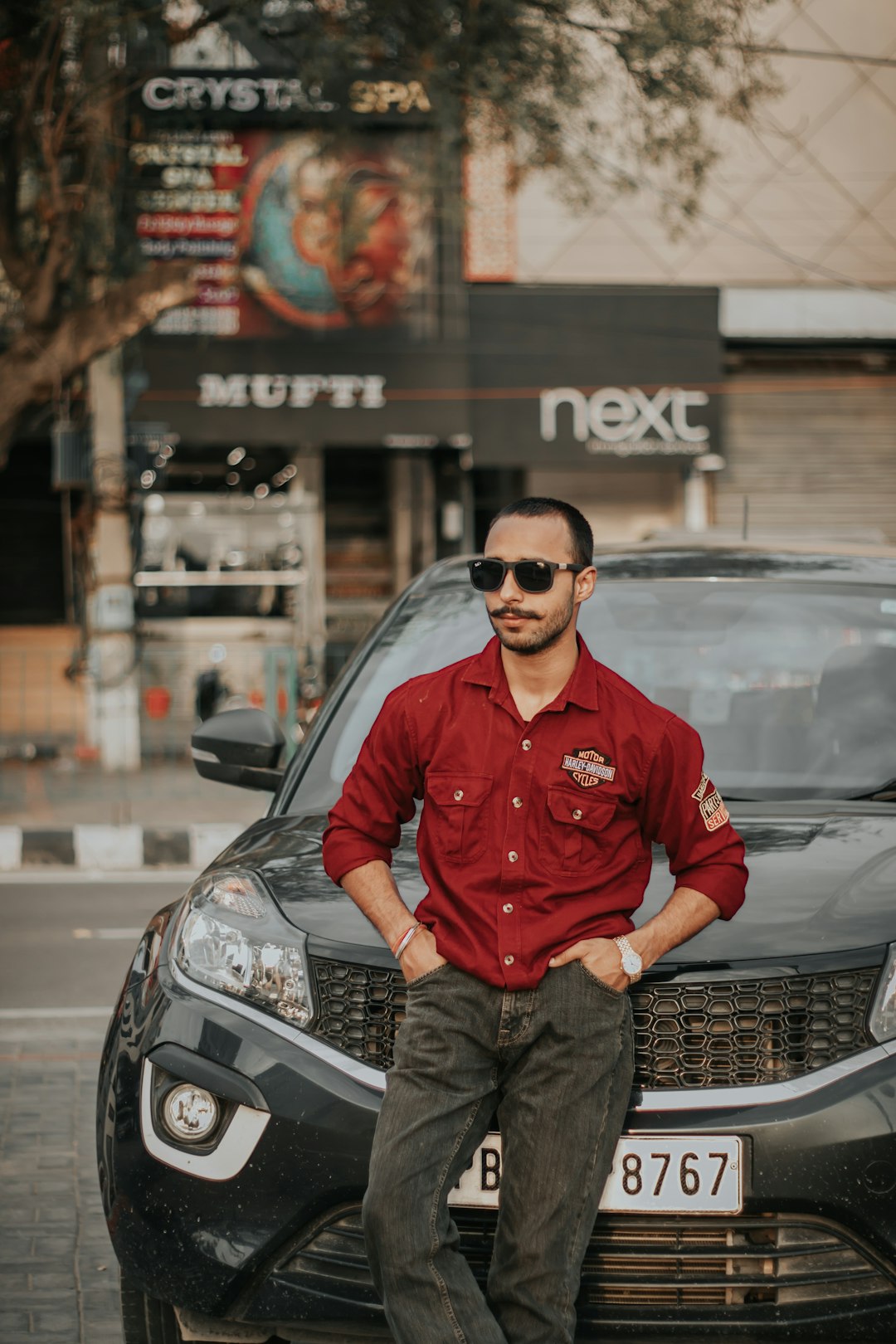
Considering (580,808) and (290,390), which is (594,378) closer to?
(290,390)

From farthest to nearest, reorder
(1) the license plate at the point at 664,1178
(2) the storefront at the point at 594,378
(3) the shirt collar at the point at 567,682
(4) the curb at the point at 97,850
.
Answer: (2) the storefront at the point at 594,378
(4) the curb at the point at 97,850
(3) the shirt collar at the point at 567,682
(1) the license plate at the point at 664,1178

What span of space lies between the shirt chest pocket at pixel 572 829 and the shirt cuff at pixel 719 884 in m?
0.16

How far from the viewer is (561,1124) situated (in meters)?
2.62

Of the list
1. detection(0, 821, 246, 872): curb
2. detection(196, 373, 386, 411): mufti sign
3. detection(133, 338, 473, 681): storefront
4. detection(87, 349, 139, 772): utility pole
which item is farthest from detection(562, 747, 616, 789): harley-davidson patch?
detection(196, 373, 386, 411): mufti sign

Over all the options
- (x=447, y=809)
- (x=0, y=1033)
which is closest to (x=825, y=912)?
(x=447, y=809)

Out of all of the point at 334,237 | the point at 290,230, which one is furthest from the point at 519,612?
the point at 290,230

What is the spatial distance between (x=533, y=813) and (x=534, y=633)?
29 centimetres

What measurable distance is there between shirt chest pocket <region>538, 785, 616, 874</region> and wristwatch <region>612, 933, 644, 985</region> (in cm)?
13

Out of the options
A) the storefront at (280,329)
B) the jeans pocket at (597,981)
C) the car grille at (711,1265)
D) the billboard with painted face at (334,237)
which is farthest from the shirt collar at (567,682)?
the billboard with painted face at (334,237)

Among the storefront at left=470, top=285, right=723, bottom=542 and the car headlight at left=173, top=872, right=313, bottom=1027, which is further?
the storefront at left=470, top=285, right=723, bottom=542

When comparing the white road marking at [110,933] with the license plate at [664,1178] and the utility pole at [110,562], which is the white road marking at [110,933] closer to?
the license plate at [664,1178]

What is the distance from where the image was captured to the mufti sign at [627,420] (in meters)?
17.5

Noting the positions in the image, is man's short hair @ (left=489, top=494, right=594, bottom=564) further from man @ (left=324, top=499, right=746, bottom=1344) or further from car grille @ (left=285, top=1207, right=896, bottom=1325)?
car grille @ (left=285, top=1207, right=896, bottom=1325)

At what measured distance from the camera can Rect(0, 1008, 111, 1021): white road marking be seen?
696cm
